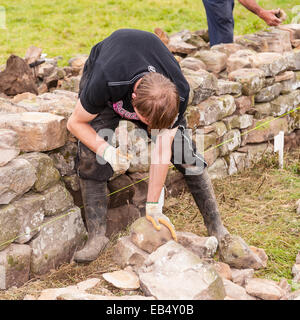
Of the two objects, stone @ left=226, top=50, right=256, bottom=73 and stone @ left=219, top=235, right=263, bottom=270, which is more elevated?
stone @ left=226, top=50, right=256, bottom=73

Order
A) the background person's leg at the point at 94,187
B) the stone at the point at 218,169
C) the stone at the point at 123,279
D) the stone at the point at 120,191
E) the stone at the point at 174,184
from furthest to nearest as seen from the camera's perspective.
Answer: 1. the stone at the point at 218,169
2. the stone at the point at 174,184
3. the stone at the point at 120,191
4. the background person's leg at the point at 94,187
5. the stone at the point at 123,279

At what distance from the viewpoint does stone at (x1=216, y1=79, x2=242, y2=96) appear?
464cm

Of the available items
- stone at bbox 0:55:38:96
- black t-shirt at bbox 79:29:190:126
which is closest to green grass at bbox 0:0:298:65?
stone at bbox 0:55:38:96

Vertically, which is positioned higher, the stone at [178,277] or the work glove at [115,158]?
the work glove at [115,158]

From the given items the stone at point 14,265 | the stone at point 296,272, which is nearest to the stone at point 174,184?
the stone at point 296,272

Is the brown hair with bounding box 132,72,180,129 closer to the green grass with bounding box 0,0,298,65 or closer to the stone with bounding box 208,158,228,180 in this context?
the stone with bounding box 208,158,228,180

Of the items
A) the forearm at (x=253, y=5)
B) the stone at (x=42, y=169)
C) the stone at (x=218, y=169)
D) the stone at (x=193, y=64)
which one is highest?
the forearm at (x=253, y=5)

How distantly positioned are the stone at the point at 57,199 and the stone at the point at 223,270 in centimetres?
110

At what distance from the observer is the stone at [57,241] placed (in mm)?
3236

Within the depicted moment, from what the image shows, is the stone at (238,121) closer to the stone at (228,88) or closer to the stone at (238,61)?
the stone at (228,88)

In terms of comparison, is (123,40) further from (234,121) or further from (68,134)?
(234,121)

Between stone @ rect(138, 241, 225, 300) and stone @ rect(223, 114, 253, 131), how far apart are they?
2031 mm

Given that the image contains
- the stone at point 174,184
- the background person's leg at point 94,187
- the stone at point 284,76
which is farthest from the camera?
the stone at point 284,76
